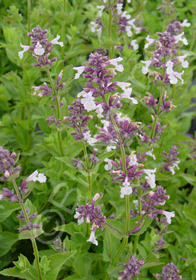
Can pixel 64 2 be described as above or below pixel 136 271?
above

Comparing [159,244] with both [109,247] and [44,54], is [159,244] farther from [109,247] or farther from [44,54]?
[44,54]

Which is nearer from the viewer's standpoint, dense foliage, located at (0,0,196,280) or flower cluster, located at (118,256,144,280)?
dense foliage, located at (0,0,196,280)

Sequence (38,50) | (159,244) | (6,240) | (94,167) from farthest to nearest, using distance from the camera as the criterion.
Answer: (6,240) < (159,244) < (94,167) < (38,50)

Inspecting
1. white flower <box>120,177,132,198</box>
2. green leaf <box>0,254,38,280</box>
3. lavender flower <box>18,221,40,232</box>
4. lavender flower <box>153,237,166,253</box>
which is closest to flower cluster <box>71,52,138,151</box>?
white flower <box>120,177,132,198</box>

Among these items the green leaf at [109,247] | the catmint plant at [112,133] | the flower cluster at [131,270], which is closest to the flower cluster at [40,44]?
the catmint plant at [112,133]

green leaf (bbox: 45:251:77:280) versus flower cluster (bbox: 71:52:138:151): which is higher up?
flower cluster (bbox: 71:52:138:151)

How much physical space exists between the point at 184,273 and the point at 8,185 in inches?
87.9

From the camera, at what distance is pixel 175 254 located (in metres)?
3.32

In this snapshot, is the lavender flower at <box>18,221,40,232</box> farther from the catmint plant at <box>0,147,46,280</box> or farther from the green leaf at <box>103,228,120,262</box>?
the green leaf at <box>103,228,120,262</box>

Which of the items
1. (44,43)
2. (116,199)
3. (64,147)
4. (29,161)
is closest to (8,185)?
(29,161)

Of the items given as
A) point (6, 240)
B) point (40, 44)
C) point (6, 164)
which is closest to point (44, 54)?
point (40, 44)

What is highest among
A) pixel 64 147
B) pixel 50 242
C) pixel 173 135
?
pixel 64 147

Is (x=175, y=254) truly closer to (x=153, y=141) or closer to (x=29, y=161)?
(x=153, y=141)

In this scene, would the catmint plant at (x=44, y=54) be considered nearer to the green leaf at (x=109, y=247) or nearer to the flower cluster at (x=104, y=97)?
the flower cluster at (x=104, y=97)
